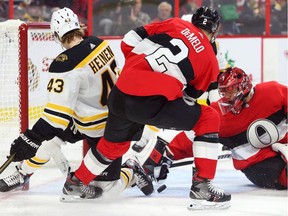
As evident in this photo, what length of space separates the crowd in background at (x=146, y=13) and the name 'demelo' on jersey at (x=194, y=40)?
3.49 m

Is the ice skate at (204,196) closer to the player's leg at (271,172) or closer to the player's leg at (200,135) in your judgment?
the player's leg at (200,135)

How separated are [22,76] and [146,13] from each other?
3.26 m

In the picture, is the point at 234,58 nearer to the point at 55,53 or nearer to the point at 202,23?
the point at 55,53

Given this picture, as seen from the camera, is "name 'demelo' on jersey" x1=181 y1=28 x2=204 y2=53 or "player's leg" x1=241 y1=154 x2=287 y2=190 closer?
"name 'demelo' on jersey" x1=181 y1=28 x2=204 y2=53

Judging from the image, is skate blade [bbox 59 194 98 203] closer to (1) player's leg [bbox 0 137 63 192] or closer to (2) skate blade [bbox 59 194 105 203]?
(2) skate blade [bbox 59 194 105 203]

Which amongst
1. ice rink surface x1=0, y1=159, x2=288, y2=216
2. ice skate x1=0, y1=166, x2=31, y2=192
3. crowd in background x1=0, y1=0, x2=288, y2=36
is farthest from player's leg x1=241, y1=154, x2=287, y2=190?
crowd in background x1=0, y1=0, x2=288, y2=36

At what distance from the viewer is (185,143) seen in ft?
11.8

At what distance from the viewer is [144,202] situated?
322 cm

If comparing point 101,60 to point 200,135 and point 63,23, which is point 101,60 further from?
point 200,135

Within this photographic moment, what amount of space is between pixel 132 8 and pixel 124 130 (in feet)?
12.2

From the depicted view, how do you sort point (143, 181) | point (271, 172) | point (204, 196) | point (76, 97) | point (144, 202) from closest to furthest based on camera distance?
point (204, 196), point (76, 97), point (144, 202), point (143, 181), point (271, 172)

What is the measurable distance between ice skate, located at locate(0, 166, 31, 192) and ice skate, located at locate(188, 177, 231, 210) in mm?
834

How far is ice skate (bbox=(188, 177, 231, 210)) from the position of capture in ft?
9.85

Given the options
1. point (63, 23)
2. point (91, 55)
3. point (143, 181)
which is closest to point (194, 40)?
point (91, 55)
